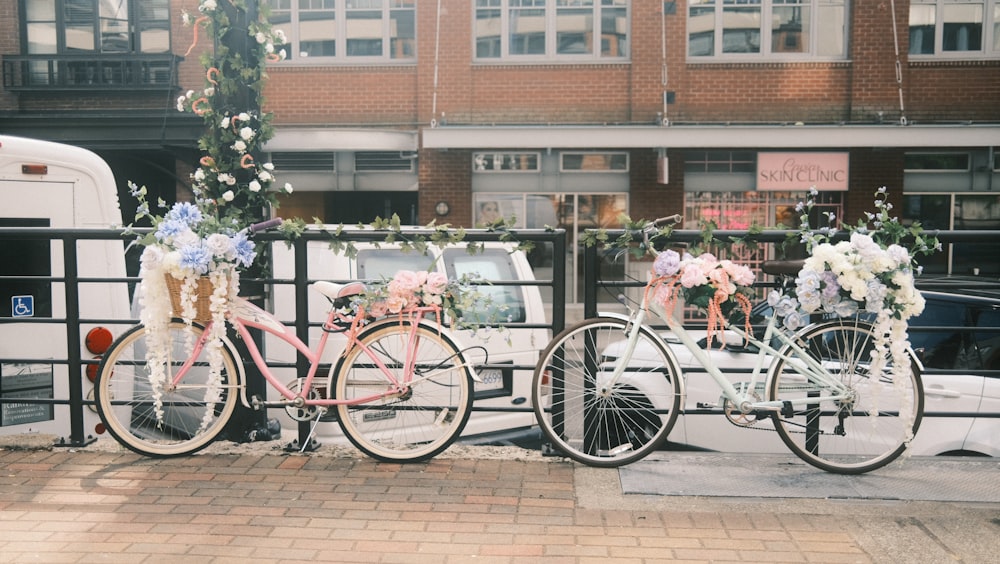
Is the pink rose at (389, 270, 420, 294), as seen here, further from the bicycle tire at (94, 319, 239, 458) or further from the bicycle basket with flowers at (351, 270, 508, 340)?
the bicycle tire at (94, 319, 239, 458)

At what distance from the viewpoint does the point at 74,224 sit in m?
6.36

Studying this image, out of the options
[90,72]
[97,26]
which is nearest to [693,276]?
[90,72]

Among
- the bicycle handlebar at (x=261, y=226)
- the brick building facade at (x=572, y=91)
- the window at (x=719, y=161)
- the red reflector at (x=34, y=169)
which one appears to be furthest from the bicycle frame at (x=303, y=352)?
the window at (x=719, y=161)

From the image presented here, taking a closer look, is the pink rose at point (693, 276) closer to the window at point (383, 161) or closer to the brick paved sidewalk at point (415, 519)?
the brick paved sidewalk at point (415, 519)

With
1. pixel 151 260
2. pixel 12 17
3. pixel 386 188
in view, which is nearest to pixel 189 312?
pixel 151 260

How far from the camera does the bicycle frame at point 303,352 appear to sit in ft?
15.9

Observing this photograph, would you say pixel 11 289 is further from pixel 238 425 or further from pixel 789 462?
pixel 789 462

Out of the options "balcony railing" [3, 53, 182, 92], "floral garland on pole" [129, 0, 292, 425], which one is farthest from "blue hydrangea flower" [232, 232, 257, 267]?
"balcony railing" [3, 53, 182, 92]

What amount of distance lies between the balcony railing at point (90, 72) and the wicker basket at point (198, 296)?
13806mm

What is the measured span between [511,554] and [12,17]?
17.9m

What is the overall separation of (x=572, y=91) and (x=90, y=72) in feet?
30.3

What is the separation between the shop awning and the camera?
15.8m

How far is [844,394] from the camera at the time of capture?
4.77 meters

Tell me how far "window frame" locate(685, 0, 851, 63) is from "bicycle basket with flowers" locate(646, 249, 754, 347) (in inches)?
529
